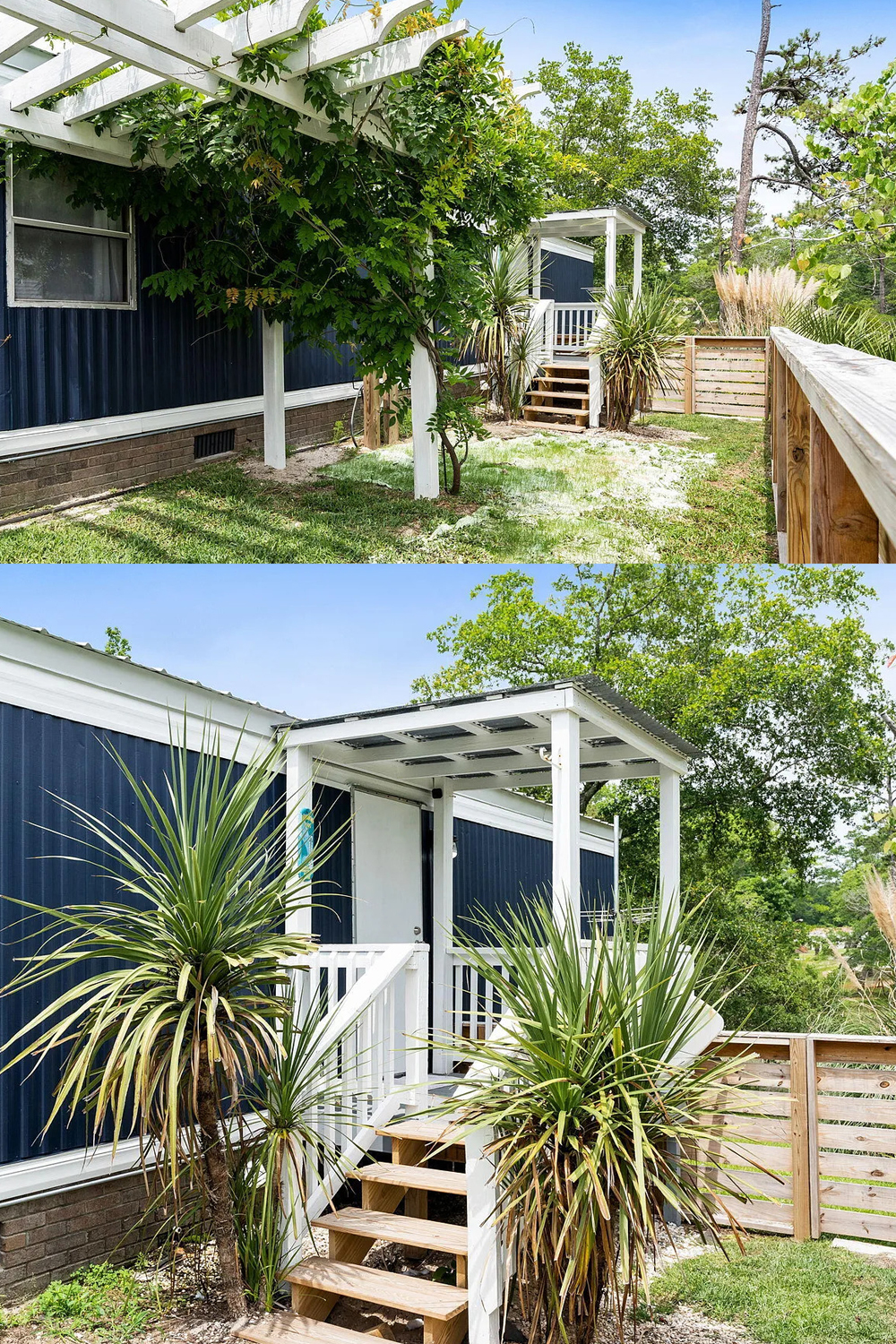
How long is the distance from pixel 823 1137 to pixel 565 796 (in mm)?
2518

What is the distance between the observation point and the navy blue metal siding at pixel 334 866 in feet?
20.2

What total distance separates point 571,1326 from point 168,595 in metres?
20.7

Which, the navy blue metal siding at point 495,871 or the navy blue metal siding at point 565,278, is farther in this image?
the navy blue metal siding at point 565,278

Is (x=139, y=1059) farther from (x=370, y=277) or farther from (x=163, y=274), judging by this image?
(x=163, y=274)

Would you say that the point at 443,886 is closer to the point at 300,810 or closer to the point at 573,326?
the point at 300,810

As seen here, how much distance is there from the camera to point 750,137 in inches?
680

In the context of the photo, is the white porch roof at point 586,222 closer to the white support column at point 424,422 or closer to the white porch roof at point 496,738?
the white support column at point 424,422

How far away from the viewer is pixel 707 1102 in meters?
3.59

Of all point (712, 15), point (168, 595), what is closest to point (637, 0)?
point (712, 15)

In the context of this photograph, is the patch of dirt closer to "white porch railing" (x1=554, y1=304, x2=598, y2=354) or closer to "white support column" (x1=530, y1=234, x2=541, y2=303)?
"white porch railing" (x1=554, y1=304, x2=598, y2=354)

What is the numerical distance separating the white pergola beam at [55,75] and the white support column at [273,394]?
2.80m

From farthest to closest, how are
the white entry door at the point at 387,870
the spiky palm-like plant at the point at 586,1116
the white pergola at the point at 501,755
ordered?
1. the white entry door at the point at 387,870
2. the white pergola at the point at 501,755
3. the spiky palm-like plant at the point at 586,1116

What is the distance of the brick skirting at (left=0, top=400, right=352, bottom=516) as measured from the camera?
714 cm

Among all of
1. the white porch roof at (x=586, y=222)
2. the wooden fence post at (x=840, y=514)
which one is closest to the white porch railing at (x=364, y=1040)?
the wooden fence post at (x=840, y=514)
